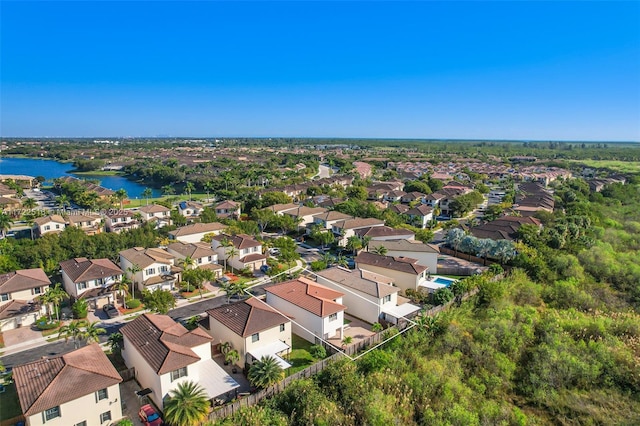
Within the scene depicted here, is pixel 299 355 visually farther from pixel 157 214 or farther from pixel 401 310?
pixel 157 214

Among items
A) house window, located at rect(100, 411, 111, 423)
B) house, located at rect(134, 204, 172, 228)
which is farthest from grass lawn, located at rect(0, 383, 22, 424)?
house, located at rect(134, 204, 172, 228)

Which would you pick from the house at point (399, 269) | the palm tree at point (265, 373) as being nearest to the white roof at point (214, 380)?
the palm tree at point (265, 373)

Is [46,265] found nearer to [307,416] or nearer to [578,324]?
[307,416]

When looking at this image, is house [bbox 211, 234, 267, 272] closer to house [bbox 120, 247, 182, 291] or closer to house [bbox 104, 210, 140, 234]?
house [bbox 120, 247, 182, 291]

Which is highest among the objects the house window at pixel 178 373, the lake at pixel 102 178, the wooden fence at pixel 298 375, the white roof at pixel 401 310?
the house window at pixel 178 373

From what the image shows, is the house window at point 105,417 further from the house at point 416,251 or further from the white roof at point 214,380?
the house at point 416,251

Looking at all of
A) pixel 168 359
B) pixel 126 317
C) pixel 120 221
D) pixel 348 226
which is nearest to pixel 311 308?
pixel 168 359
